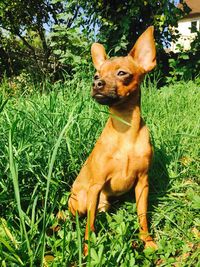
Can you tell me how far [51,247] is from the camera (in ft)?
7.32

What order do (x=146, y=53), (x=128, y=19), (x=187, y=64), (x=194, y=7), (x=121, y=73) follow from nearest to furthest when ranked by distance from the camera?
(x=121, y=73)
(x=146, y=53)
(x=128, y=19)
(x=187, y=64)
(x=194, y=7)

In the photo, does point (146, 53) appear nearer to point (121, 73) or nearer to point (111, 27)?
point (121, 73)

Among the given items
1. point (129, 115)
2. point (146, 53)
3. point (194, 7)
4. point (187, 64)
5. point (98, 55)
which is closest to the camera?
point (129, 115)

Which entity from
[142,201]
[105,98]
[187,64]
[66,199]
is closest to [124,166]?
[142,201]

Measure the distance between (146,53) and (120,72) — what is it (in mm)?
335

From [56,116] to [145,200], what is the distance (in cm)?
114

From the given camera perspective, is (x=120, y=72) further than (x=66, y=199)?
No

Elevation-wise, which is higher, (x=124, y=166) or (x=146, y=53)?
(x=146, y=53)

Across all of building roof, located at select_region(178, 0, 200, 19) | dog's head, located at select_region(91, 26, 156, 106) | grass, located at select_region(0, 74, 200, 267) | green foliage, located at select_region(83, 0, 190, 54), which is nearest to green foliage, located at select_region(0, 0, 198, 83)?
green foliage, located at select_region(83, 0, 190, 54)

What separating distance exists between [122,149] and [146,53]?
68 centimetres

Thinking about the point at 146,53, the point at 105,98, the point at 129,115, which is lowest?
the point at 129,115

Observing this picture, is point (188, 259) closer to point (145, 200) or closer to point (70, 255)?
point (145, 200)

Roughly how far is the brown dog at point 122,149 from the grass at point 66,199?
15cm

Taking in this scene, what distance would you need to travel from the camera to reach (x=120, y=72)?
234 cm
